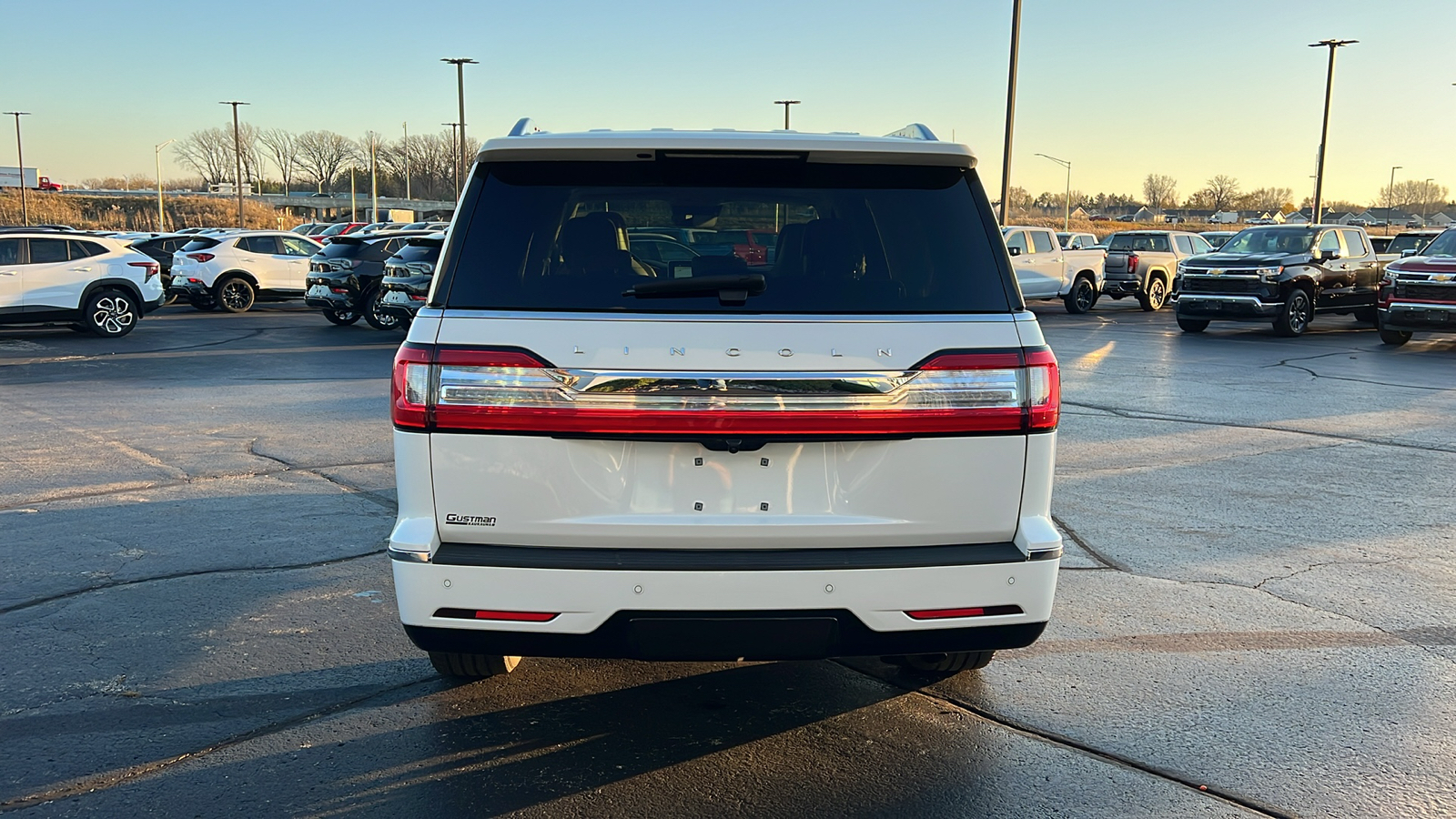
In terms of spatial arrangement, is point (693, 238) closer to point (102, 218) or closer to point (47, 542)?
point (47, 542)

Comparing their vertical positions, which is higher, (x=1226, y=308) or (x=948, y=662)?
(x=1226, y=308)

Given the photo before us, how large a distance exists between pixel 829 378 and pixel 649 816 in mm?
1379

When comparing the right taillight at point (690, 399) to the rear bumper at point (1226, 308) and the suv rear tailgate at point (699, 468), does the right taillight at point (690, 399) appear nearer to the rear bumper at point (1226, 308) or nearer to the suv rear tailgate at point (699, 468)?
the suv rear tailgate at point (699, 468)

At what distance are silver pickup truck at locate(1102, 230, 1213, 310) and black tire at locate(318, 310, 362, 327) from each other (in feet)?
58.5

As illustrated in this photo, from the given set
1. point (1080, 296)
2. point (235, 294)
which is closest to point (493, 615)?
point (235, 294)

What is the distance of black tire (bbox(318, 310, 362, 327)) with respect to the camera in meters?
21.1

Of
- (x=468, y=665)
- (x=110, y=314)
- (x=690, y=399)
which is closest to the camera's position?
(x=690, y=399)

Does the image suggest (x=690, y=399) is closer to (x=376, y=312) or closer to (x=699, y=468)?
(x=699, y=468)

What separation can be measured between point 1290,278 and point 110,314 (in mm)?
20562

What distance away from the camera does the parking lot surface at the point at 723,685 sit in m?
3.47

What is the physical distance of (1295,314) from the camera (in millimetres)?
Answer: 20641

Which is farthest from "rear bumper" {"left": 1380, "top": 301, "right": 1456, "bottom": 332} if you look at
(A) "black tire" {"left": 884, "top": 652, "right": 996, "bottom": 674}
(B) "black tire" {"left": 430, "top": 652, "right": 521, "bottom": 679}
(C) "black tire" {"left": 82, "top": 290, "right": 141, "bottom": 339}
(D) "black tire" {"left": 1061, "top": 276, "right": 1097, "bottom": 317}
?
(C) "black tire" {"left": 82, "top": 290, "right": 141, "bottom": 339}

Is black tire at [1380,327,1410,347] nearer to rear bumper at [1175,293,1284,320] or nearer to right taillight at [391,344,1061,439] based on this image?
rear bumper at [1175,293,1284,320]

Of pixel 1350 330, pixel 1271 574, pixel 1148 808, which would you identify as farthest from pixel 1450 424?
pixel 1350 330
